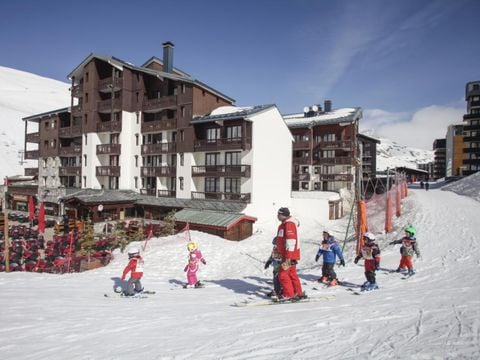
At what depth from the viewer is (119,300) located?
825cm

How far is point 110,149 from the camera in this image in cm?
3584

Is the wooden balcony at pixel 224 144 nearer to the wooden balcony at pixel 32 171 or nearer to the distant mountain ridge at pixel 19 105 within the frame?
the wooden balcony at pixel 32 171

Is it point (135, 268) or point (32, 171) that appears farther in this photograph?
point (32, 171)

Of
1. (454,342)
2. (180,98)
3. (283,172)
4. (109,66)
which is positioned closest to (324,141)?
(283,172)

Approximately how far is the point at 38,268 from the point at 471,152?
75409 mm

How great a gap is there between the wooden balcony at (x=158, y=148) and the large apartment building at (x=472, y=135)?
62.1 m

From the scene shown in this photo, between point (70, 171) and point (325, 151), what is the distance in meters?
33.6

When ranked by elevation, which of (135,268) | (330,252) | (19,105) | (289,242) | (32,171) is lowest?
(135,268)

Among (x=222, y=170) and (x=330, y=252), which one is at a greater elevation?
(x=222, y=170)

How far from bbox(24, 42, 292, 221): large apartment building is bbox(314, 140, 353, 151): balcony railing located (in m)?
6.54

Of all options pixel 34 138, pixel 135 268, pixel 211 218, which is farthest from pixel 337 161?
pixel 34 138

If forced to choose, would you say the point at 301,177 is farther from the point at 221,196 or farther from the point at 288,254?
the point at 288,254

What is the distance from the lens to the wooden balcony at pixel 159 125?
32.2 meters

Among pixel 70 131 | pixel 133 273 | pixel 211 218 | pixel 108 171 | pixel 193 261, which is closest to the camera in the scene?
pixel 133 273
